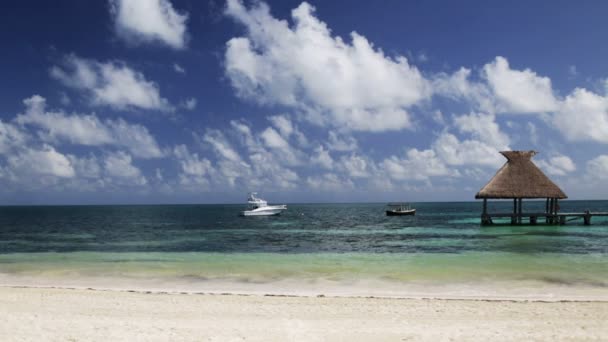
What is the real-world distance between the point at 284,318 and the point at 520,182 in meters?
36.6

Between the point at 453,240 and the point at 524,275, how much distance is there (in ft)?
50.9

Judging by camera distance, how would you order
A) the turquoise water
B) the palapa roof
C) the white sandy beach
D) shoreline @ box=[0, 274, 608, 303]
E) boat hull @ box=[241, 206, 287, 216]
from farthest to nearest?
boat hull @ box=[241, 206, 287, 216] → the palapa roof → the turquoise water → shoreline @ box=[0, 274, 608, 303] → the white sandy beach

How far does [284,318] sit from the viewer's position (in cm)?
1064

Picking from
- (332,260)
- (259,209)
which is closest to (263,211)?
(259,209)

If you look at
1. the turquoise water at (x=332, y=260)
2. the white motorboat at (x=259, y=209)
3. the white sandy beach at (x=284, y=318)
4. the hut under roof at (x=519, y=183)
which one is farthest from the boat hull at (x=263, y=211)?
the white sandy beach at (x=284, y=318)

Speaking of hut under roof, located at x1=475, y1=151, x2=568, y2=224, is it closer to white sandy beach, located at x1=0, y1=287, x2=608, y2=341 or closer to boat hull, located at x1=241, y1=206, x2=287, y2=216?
white sandy beach, located at x1=0, y1=287, x2=608, y2=341

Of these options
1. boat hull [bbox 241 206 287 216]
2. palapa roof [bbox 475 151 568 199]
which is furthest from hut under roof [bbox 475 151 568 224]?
boat hull [bbox 241 206 287 216]

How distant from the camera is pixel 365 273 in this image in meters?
18.0

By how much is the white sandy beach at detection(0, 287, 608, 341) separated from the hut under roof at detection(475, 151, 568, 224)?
98.4 ft

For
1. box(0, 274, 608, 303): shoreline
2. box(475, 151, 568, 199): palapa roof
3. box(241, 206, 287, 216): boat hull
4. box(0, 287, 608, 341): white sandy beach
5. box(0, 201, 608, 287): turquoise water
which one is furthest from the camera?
box(241, 206, 287, 216): boat hull

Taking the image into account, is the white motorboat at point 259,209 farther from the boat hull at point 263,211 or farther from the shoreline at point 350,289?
the shoreline at point 350,289

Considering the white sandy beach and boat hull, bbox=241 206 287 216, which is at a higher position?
the white sandy beach

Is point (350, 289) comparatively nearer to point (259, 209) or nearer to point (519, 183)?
point (519, 183)

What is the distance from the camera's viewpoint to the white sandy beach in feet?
30.1
